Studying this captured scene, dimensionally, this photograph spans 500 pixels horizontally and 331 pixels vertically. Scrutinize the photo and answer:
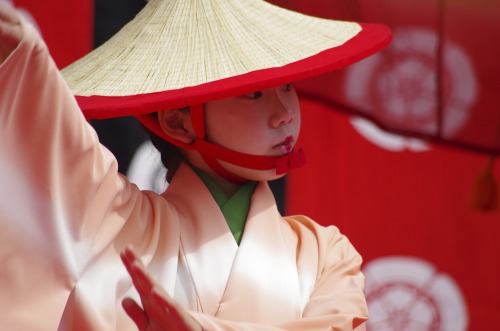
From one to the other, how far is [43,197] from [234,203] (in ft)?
1.34

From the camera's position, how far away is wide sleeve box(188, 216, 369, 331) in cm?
161

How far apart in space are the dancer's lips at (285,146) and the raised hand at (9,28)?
1.77ft

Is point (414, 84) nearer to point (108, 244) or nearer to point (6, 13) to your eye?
point (108, 244)

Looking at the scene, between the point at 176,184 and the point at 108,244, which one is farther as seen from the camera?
the point at 176,184

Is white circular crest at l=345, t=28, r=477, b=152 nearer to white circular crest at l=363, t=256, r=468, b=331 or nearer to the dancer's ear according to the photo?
white circular crest at l=363, t=256, r=468, b=331

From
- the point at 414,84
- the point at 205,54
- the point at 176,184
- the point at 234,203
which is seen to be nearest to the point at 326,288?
the point at 234,203

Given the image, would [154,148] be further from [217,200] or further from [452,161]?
[452,161]

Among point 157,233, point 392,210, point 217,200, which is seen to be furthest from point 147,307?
point 392,210

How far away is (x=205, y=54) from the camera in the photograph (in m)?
1.73

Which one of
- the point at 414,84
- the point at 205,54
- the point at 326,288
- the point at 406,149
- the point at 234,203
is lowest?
the point at 406,149

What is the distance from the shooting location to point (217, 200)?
1.79 meters

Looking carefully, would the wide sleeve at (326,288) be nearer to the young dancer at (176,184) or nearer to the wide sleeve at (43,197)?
the young dancer at (176,184)

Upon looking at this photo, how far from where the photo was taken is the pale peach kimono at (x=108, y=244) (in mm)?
1473

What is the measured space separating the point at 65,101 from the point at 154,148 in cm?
50
